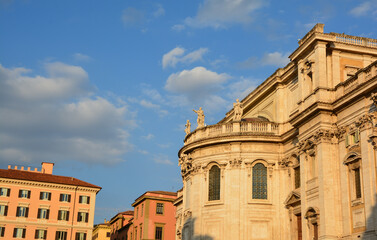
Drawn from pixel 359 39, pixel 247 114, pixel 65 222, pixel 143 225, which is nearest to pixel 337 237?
pixel 359 39

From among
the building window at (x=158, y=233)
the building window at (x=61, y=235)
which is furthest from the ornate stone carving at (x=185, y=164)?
the building window at (x=61, y=235)

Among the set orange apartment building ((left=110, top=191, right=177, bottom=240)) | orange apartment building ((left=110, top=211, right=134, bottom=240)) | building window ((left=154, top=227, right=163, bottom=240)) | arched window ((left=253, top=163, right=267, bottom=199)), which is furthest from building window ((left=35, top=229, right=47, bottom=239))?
arched window ((left=253, top=163, right=267, bottom=199))

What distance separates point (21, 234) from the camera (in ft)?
234

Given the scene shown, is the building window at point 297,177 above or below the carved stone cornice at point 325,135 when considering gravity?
below

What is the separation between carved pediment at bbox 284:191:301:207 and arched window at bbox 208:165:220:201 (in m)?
5.34

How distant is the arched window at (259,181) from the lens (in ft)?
132

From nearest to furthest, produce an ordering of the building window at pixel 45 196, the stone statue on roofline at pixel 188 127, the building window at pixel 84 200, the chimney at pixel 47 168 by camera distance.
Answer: the stone statue on roofline at pixel 188 127, the building window at pixel 45 196, the building window at pixel 84 200, the chimney at pixel 47 168

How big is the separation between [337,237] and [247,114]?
773 inches

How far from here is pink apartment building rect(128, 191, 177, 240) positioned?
235ft

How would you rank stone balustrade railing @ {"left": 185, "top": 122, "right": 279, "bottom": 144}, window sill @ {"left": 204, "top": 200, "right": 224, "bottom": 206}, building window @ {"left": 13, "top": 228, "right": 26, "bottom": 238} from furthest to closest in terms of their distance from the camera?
building window @ {"left": 13, "top": 228, "right": 26, "bottom": 238} < stone balustrade railing @ {"left": 185, "top": 122, "right": 279, "bottom": 144} < window sill @ {"left": 204, "top": 200, "right": 224, "bottom": 206}

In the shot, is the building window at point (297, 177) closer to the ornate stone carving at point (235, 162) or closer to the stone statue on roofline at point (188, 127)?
the ornate stone carving at point (235, 162)

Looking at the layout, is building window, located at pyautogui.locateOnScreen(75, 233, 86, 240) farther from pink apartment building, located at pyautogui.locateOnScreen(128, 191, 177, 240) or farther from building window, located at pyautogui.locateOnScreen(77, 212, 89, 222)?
pink apartment building, located at pyautogui.locateOnScreen(128, 191, 177, 240)

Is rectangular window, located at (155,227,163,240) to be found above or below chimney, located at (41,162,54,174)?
below

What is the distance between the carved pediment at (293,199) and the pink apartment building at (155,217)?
3537 centimetres
